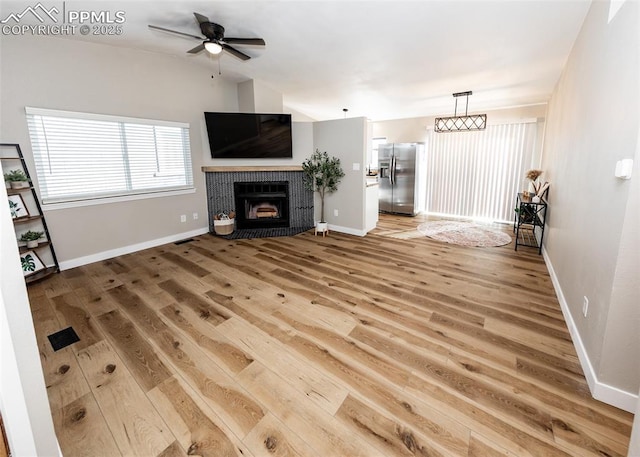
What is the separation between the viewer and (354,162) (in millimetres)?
4984

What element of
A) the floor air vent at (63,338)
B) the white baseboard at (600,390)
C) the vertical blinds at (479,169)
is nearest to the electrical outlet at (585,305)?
the white baseboard at (600,390)

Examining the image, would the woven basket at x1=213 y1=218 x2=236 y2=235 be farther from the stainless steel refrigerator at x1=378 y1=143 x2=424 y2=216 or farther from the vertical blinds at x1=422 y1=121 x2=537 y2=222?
the vertical blinds at x1=422 y1=121 x2=537 y2=222

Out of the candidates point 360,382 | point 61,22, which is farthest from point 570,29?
point 61,22

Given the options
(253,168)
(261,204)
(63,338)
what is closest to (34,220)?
(63,338)

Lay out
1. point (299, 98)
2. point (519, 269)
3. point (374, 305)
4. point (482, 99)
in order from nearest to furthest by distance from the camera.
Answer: point (374, 305) → point (519, 269) → point (482, 99) → point (299, 98)

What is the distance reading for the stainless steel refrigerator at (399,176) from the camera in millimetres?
6789

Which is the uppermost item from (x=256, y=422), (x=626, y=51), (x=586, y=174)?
(x=626, y=51)

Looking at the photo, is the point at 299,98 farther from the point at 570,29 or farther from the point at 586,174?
the point at 586,174

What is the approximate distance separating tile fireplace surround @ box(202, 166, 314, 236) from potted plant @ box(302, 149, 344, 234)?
197mm

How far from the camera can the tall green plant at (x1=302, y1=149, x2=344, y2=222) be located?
5.09 meters

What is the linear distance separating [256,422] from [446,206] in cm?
684

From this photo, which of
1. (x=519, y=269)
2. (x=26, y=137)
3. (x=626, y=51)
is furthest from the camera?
(x=519, y=269)

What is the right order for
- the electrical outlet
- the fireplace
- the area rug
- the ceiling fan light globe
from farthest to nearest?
1. the fireplace
2. the area rug
3. the ceiling fan light globe
4. the electrical outlet

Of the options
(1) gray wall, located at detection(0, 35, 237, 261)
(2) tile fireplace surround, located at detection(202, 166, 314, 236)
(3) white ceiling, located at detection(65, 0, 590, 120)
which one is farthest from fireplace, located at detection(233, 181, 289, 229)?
(3) white ceiling, located at detection(65, 0, 590, 120)
